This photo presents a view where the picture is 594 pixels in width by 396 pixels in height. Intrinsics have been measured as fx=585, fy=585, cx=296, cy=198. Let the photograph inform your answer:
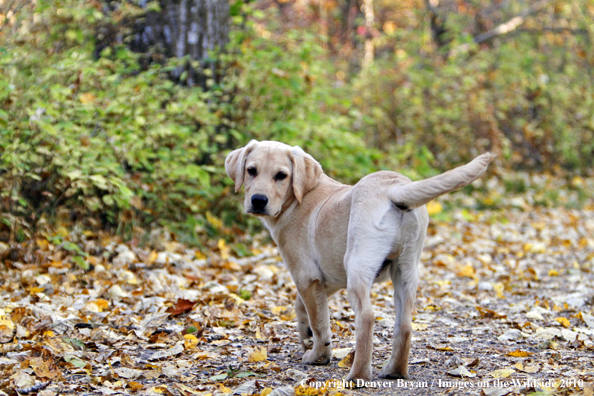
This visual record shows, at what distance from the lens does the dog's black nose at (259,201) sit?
12.4ft

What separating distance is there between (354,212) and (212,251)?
3.89 metres

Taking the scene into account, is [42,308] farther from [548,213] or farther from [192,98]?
[548,213]

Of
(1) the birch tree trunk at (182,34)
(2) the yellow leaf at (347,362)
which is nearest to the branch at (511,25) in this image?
(1) the birch tree trunk at (182,34)

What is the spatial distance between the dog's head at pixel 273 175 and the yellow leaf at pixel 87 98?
102 inches

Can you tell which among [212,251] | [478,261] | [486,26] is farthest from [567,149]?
[212,251]

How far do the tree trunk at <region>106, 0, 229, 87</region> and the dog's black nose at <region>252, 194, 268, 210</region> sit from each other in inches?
163

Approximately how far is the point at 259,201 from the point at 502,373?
1.78m

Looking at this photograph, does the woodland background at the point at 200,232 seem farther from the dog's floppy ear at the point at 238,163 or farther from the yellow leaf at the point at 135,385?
the dog's floppy ear at the point at 238,163

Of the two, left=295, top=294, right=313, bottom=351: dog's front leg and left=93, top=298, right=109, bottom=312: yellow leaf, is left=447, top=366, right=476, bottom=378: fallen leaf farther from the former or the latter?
left=93, top=298, right=109, bottom=312: yellow leaf

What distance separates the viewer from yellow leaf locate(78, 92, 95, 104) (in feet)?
19.2

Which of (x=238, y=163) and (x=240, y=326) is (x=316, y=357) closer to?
(x=240, y=326)

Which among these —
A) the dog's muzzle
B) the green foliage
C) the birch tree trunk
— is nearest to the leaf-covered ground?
the dog's muzzle

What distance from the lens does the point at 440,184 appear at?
299 centimetres

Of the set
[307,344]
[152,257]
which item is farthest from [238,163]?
[152,257]
